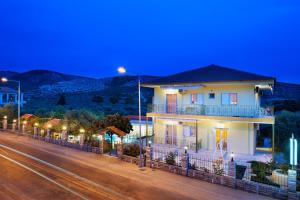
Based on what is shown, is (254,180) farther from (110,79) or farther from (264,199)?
(110,79)

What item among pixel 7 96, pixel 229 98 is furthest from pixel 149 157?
pixel 7 96

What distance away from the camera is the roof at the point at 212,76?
68.6 ft

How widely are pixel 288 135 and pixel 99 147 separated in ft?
65.6

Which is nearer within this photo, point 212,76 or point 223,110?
point 223,110

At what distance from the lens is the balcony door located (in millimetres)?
24922

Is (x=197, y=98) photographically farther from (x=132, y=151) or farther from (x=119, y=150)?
(x=119, y=150)

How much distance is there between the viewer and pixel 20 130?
3259cm

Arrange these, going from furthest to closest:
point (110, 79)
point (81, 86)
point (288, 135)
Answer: point (110, 79) < point (81, 86) < point (288, 135)

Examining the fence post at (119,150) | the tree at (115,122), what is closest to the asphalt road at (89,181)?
the fence post at (119,150)

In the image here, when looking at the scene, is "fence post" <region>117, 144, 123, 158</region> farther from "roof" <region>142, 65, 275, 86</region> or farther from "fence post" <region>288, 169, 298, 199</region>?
"fence post" <region>288, 169, 298, 199</region>

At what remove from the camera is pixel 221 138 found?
21.9 meters

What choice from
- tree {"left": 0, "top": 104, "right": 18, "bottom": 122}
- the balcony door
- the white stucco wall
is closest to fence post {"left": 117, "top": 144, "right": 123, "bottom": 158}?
the balcony door

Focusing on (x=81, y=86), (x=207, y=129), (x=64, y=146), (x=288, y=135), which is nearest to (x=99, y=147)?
(x=64, y=146)

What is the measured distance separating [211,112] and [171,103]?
433cm
